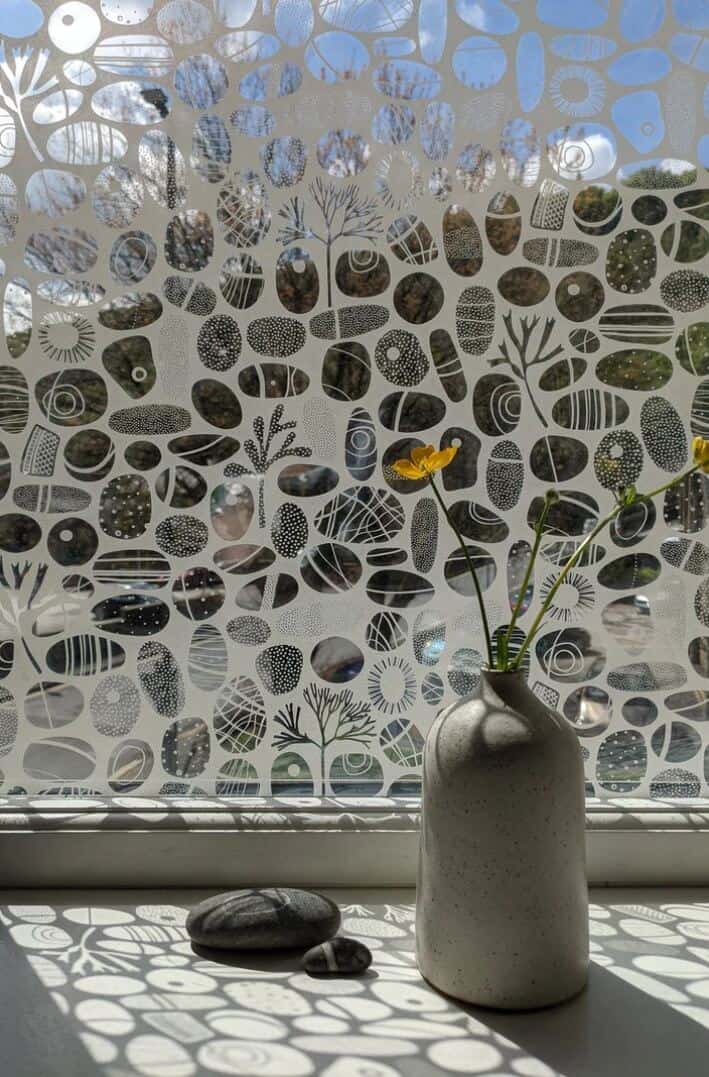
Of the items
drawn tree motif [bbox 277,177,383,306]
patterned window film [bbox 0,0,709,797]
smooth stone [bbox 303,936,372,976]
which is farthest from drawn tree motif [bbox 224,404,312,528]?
smooth stone [bbox 303,936,372,976]

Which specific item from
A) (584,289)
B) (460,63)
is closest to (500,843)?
(584,289)

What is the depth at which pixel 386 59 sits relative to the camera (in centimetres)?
136

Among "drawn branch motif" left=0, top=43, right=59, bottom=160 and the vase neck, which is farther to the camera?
"drawn branch motif" left=0, top=43, right=59, bottom=160

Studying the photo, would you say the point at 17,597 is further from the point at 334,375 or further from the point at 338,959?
the point at 338,959

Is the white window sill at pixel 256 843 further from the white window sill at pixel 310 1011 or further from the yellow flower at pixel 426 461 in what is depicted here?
the yellow flower at pixel 426 461

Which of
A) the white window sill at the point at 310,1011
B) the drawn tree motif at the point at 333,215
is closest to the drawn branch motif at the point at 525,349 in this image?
the drawn tree motif at the point at 333,215

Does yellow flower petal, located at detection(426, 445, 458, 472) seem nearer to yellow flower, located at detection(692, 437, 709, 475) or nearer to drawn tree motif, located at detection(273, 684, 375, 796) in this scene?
yellow flower, located at detection(692, 437, 709, 475)

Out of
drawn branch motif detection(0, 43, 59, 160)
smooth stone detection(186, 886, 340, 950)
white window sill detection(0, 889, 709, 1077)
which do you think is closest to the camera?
white window sill detection(0, 889, 709, 1077)

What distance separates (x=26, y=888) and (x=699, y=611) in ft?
3.32

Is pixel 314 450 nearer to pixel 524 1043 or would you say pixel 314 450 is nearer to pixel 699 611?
pixel 699 611

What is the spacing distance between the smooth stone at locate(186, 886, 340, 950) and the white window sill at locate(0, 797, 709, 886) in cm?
13

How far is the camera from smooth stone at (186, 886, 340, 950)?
Result: 48.0 inches

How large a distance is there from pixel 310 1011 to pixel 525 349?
876mm

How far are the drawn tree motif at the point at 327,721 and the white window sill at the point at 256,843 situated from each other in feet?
0.29
